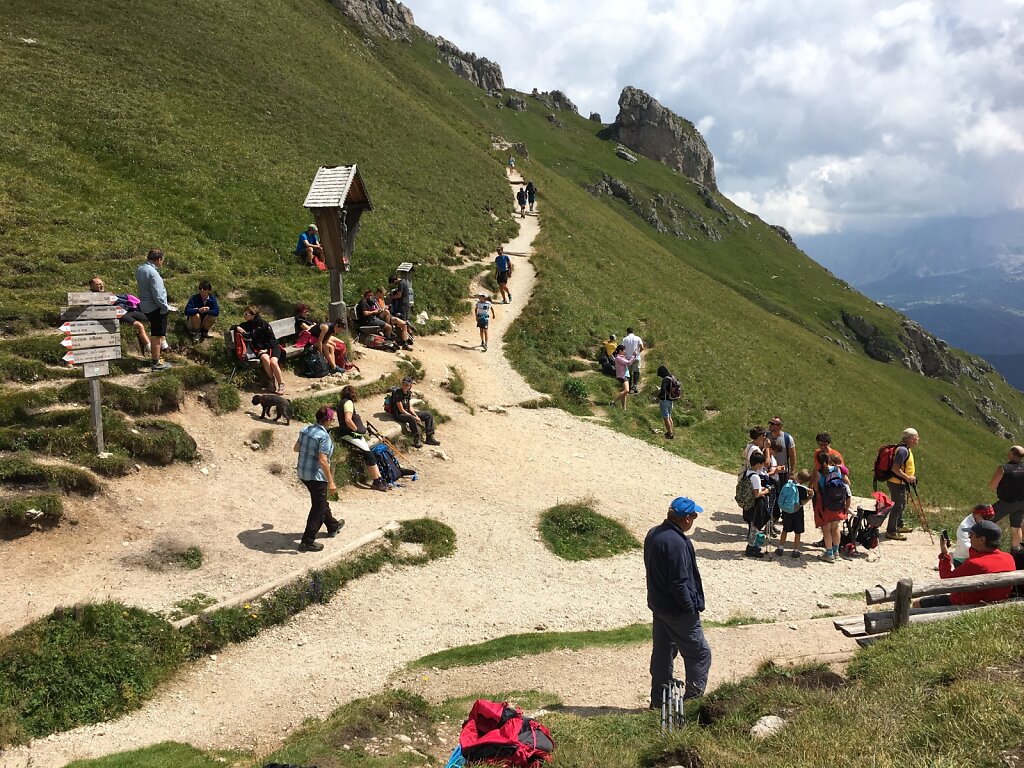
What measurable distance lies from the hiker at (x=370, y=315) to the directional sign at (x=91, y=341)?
33.7 ft

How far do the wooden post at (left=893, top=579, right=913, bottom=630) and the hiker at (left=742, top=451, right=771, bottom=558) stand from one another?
6.19 meters

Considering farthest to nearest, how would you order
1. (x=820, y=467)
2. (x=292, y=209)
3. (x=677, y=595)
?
(x=292, y=209) < (x=820, y=467) < (x=677, y=595)

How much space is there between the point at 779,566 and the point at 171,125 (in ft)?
105

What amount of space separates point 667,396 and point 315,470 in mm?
14544

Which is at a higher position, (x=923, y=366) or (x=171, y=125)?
(x=171, y=125)

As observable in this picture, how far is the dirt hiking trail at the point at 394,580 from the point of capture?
9.38 meters

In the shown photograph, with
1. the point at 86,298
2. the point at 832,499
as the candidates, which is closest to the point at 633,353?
the point at 832,499

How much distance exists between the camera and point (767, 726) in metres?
6.84

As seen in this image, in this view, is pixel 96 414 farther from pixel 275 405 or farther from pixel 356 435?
pixel 356 435

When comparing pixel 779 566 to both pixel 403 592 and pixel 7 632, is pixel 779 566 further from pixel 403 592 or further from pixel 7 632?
pixel 7 632

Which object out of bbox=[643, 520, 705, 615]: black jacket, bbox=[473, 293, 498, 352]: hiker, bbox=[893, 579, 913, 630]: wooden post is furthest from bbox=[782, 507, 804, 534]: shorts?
bbox=[473, 293, 498, 352]: hiker

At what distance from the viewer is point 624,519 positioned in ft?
54.7

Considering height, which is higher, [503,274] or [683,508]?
[503,274]

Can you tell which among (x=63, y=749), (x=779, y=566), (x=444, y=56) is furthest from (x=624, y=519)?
(x=444, y=56)
